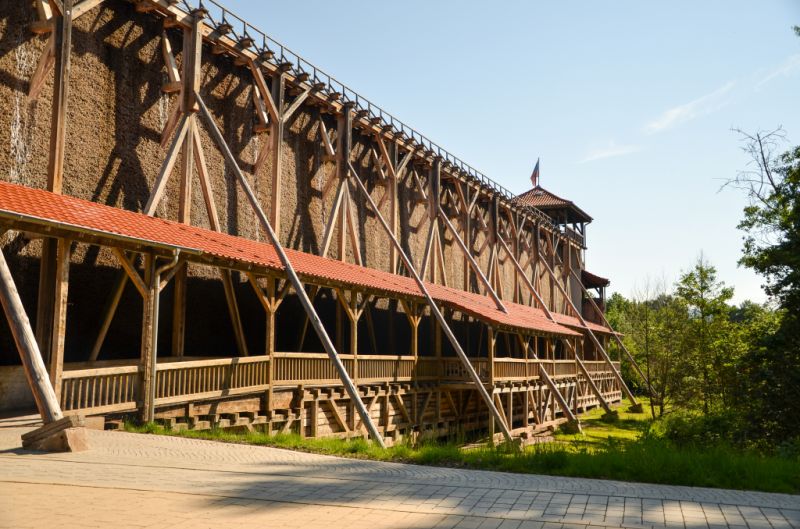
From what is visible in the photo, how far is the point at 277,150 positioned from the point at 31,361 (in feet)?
41.9

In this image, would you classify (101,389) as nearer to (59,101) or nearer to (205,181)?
(59,101)

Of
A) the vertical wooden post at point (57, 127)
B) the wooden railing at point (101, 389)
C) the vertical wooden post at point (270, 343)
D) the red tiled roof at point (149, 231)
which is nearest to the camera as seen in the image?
the red tiled roof at point (149, 231)

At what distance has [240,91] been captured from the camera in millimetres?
20453

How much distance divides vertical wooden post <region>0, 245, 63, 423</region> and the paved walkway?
580 millimetres

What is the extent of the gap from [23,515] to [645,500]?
5.45 m

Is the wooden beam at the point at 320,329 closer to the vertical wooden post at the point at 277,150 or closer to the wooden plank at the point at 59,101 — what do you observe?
the wooden plank at the point at 59,101

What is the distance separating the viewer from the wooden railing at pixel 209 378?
11883mm

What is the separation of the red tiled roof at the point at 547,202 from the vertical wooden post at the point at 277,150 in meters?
33.7

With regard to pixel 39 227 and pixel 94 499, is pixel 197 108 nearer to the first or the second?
pixel 39 227

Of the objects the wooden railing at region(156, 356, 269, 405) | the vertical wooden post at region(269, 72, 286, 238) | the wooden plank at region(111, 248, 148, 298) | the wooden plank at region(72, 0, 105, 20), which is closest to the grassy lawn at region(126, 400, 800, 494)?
the wooden railing at region(156, 356, 269, 405)

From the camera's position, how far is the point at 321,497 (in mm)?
6312

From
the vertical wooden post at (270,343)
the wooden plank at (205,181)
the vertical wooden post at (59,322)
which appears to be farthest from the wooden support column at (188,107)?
the vertical wooden post at (59,322)

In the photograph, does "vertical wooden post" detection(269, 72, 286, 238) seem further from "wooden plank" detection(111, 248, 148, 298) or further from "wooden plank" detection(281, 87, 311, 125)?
"wooden plank" detection(111, 248, 148, 298)

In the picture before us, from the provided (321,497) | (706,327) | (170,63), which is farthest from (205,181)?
(706,327)
